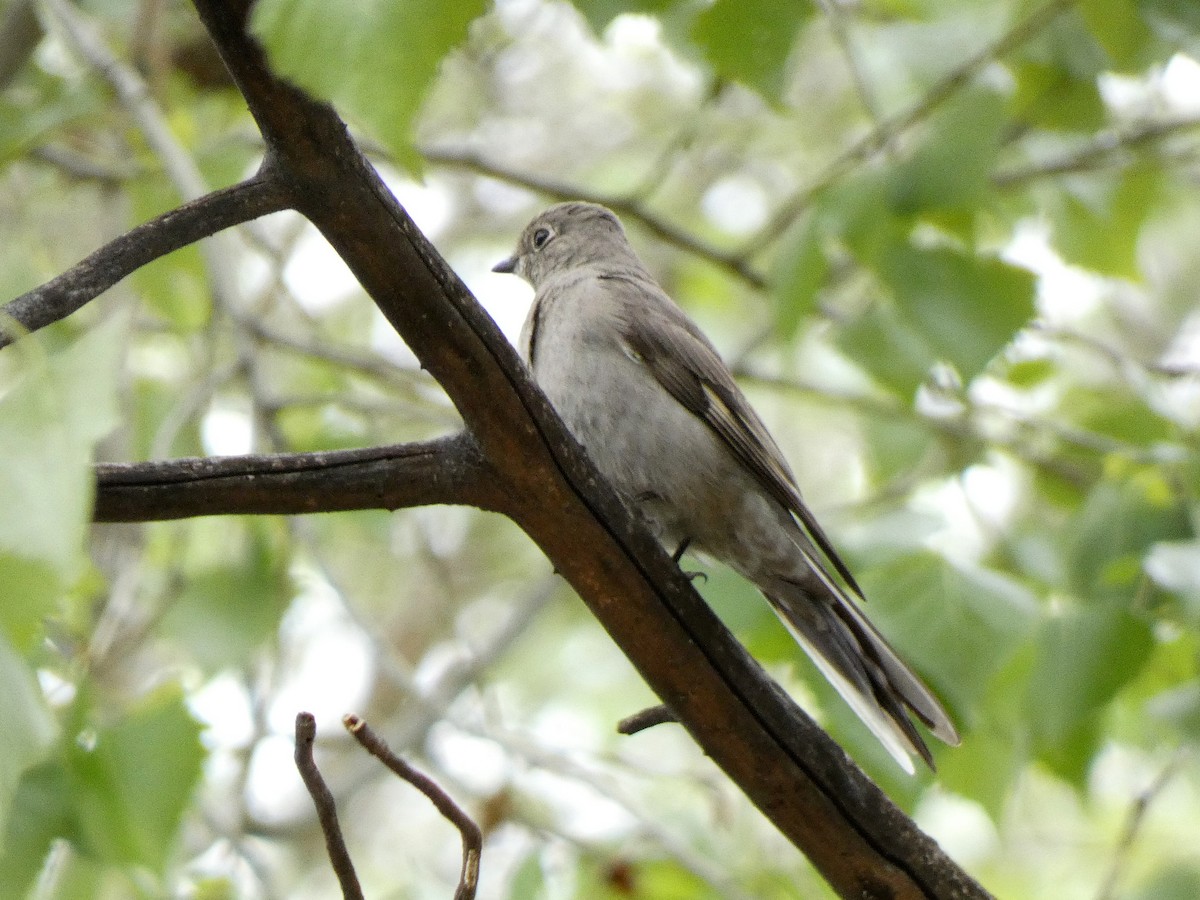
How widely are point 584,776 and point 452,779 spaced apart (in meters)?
1.20

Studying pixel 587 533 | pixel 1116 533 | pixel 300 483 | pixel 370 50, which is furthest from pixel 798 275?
pixel 370 50

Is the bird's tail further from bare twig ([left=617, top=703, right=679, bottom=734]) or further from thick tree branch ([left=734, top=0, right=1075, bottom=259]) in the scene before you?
thick tree branch ([left=734, top=0, right=1075, bottom=259])

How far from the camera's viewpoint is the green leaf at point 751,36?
2451 millimetres

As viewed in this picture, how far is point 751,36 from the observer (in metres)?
2.53

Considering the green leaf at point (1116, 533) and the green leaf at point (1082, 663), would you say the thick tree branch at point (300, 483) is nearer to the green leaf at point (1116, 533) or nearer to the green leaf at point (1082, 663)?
the green leaf at point (1082, 663)

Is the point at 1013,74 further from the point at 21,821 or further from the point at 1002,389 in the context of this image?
the point at 21,821

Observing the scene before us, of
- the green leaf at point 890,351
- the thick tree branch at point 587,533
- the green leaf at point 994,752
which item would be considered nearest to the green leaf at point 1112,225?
the green leaf at point 890,351

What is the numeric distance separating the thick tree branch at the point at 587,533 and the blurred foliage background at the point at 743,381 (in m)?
0.22

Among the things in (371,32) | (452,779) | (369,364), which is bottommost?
(371,32)

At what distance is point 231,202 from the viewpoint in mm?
1923

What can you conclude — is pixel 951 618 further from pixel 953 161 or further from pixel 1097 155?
pixel 1097 155

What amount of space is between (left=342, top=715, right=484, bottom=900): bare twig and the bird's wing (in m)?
1.66

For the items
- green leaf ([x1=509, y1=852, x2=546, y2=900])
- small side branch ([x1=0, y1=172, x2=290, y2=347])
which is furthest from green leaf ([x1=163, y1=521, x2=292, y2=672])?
small side branch ([x1=0, y1=172, x2=290, y2=347])

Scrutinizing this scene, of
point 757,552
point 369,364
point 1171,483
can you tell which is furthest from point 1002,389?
point 369,364
